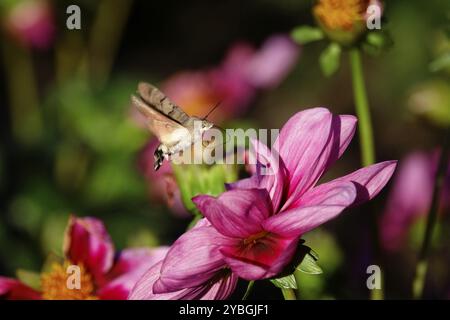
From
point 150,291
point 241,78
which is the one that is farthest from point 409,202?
point 150,291

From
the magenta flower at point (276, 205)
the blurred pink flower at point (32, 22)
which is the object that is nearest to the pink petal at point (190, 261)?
the magenta flower at point (276, 205)

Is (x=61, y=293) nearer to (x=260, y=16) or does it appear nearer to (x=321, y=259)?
(x=321, y=259)

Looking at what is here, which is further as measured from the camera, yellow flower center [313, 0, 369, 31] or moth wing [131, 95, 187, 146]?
yellow flower center [313, 0, 369, 31]

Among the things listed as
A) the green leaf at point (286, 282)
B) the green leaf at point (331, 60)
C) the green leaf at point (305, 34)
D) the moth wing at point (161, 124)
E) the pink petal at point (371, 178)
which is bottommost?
the green leaf at point (286, 282)

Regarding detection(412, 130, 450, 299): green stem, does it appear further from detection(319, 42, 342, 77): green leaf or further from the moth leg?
the moth leg

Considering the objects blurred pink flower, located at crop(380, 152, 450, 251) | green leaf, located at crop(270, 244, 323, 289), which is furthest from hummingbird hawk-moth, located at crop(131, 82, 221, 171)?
blurred pink flower, located at crop(380, 152, 450, 251)

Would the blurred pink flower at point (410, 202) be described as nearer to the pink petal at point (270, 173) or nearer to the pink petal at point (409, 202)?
the pink petal at point (409, 202)

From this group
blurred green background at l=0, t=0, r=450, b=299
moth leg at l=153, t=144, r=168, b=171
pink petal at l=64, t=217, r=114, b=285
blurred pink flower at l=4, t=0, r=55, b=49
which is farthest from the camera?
blurred pink flower at l=4, t=0, r=55, b=49
